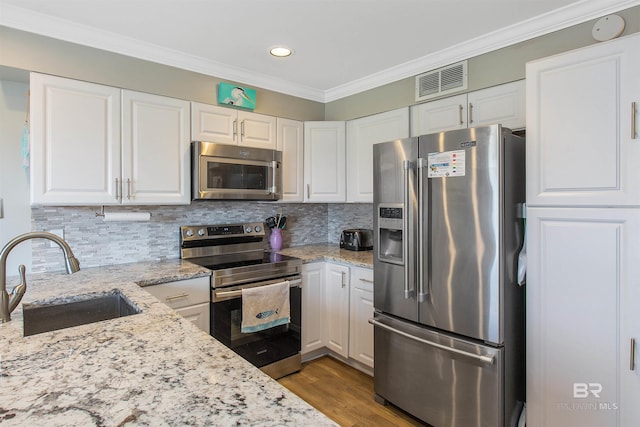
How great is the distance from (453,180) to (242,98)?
1.77m

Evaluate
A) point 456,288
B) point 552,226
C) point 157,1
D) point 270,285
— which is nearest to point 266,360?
point 270,285

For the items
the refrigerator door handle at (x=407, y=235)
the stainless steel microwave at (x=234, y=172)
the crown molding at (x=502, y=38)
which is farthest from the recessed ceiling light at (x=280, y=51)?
the refrigerator door handle at (x=407, y=235)

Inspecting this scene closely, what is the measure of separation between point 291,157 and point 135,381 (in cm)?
240

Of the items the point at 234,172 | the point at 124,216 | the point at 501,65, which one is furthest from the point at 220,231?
the point at 501,65

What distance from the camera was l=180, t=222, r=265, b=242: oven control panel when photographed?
2.69 m

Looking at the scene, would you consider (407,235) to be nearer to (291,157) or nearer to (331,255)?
(331,255)

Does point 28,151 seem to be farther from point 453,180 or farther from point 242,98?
point 453,180

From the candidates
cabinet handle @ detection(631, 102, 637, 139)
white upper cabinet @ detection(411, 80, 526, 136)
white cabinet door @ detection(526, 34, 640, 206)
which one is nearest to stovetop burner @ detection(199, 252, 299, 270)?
→ white upper cabinet @ detection(411, 80, 526, 136)

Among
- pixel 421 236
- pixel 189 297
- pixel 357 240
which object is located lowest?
pixel 189 297

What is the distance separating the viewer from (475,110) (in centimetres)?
232

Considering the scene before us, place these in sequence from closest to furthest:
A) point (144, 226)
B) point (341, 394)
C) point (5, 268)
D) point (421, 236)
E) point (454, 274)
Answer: point (5, 268) → point (454, 274) → point (421, 236) → point (341, 394) → point (144, 226)

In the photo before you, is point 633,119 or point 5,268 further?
point 633,119

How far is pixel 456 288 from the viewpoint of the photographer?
1.84 metres

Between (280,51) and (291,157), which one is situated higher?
(280,51)
